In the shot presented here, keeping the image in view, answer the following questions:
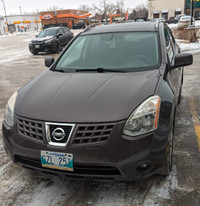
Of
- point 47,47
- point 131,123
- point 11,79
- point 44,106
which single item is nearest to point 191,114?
point 131,123

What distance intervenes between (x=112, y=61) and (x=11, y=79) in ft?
20.7

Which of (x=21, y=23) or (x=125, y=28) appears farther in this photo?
(x=21, y=23)

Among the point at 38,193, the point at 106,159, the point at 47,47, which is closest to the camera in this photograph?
the point at 106,159

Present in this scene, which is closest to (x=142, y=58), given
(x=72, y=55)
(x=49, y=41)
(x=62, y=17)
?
(x=72, y=55)

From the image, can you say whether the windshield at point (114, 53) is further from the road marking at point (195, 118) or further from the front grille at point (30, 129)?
the road marking at point (195, 118)

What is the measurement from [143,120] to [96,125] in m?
0.43

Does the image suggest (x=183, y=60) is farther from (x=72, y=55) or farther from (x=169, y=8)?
(x=169, y=8)

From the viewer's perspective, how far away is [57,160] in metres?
2.25

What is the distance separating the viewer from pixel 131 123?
223 centimetres

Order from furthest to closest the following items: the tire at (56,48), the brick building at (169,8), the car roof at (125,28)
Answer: the brick building at (169,8) < the tire at (56,48) < the car roof at (125,28)

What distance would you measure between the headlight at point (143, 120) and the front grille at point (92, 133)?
6.3 inches

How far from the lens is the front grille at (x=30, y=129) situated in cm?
231

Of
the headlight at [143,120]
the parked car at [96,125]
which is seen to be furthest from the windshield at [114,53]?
the headlight at [143,120]

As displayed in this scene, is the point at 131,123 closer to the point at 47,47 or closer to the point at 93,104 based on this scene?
the point at 93,104
